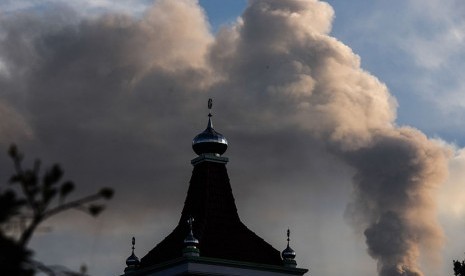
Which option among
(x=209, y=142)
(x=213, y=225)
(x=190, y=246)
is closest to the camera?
(x=190, y=246)

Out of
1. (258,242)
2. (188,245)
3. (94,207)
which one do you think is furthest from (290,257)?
(94,207)

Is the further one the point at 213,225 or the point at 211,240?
the point at 213,225

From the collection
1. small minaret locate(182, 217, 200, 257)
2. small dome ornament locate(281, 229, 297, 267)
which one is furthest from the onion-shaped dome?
small minaret locate(182, 217, 200, 257)

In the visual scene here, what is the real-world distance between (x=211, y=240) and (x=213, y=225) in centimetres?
143

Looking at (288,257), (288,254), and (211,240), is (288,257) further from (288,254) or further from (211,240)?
(211,240)

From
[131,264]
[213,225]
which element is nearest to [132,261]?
[131,264]

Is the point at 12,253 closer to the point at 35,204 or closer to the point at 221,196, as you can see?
the point at 35,204

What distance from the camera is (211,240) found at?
75688 millimetres

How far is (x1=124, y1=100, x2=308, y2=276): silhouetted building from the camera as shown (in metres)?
73.7

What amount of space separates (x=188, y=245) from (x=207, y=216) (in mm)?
4480

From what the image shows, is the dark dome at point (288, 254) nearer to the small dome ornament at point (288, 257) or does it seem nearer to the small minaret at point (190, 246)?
the small dome ornament at point (288, 257)

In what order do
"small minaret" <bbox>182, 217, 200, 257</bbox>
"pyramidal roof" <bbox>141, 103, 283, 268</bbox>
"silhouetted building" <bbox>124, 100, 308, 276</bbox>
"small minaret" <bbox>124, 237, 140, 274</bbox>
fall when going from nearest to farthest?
1. "small minaret" <bbox>182, 217, 200, 257</bbox>
2. "silhouetted building" <bbox>124, 100, 308, 276</bbox>
3. "pyramidal roof" <bbox>141, 103, 283, 268</bbox>
4. "small minaret" <bbox>124, 237, 140, 274</bbox>

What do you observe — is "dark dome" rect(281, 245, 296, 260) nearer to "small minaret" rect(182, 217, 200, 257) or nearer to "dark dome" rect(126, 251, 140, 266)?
"small minaret" rect(182, 217, 200, 257)

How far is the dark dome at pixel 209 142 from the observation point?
79812 millimetres
